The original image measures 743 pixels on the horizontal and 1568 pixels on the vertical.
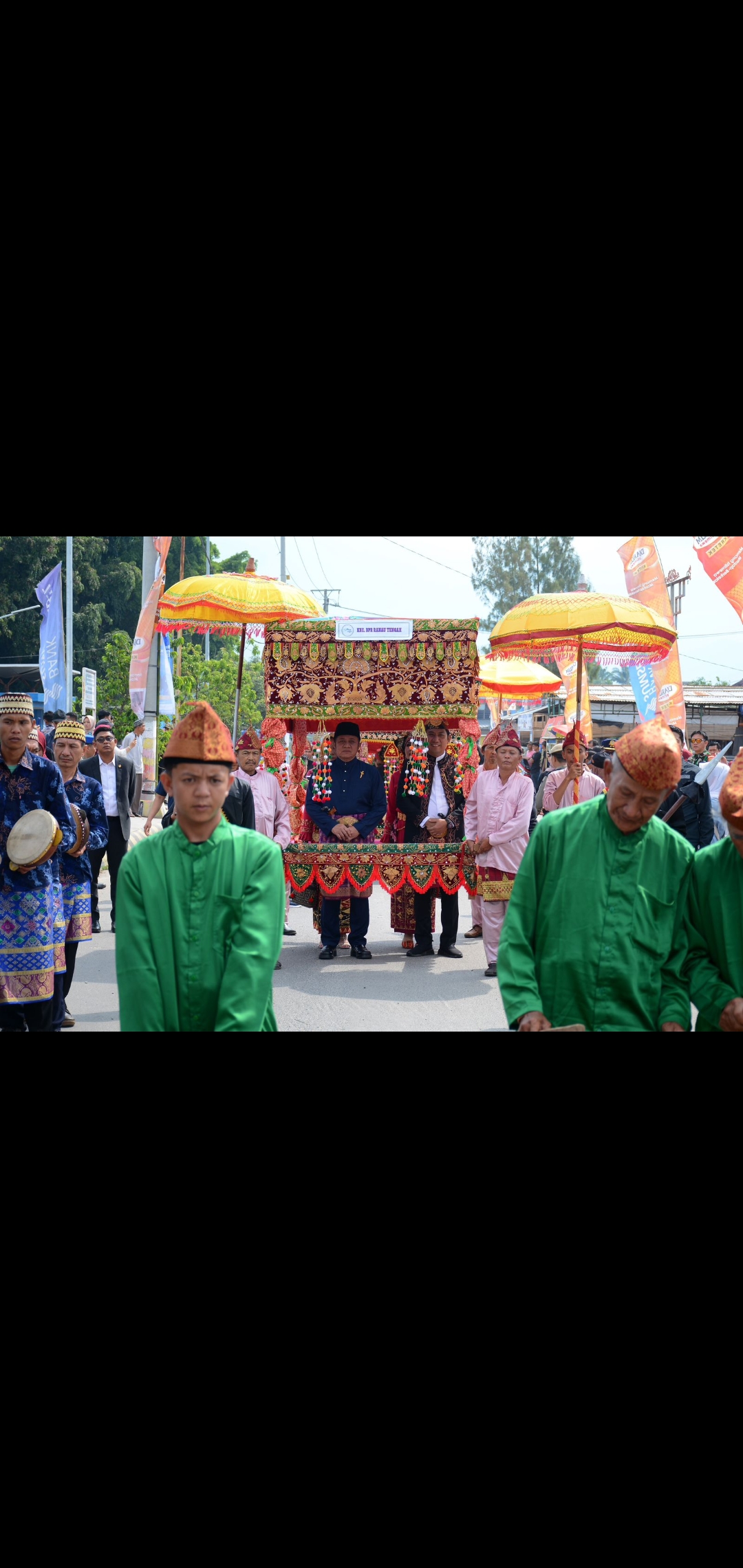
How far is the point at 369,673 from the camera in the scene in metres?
9.42

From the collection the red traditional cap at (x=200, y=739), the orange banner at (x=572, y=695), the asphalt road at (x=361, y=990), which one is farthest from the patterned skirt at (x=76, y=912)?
the orange banner at (x=572, y=695)

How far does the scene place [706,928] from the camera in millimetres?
2879

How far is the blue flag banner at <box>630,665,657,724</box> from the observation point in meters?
11.2

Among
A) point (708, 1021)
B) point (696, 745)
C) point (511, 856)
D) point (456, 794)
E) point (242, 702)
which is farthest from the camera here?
point (242, 702)

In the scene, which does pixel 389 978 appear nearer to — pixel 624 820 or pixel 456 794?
pixel 456 794

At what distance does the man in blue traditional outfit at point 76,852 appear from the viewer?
6.32 m

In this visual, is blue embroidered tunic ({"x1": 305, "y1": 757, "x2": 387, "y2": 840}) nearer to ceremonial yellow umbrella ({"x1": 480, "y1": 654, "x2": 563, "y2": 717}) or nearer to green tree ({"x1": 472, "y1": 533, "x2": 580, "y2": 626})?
ceremonial yellow umbrella ({"x1": 480, "y1": 654, "x2": 563, "y2": 717})

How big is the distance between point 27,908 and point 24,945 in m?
0.17

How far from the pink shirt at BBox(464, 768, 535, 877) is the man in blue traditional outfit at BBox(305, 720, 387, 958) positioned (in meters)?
0.94

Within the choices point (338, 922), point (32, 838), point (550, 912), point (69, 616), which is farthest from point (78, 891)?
point (69, 616)

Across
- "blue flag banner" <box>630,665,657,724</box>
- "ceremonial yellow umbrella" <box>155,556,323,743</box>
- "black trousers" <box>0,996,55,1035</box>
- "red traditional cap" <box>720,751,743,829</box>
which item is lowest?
"black trousers" <box>0,996,55,1035</box>

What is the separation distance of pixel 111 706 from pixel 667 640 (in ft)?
43.6

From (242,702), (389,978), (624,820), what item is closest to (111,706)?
(242,702)

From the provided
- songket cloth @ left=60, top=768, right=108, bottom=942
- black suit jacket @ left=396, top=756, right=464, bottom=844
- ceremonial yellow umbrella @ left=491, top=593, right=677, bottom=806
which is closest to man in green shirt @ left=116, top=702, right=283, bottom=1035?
songket cloth @ left=60, top=768, right=108, bottom=942
